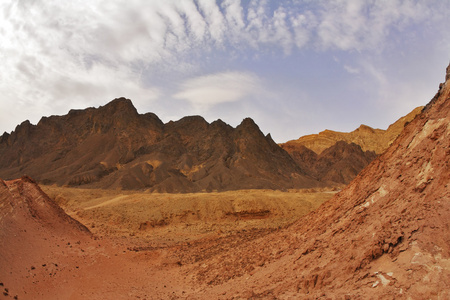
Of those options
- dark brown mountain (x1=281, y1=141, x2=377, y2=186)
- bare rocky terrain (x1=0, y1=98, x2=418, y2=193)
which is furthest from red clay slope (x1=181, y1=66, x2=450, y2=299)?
dark brown mountain (x1=281, y1=141, x2=377, y2=186)

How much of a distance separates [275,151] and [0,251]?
256ft

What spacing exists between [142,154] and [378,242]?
7594cm

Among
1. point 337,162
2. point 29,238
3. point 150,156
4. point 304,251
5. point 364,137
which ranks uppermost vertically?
point 364,137

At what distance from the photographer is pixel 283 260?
9.62 metres

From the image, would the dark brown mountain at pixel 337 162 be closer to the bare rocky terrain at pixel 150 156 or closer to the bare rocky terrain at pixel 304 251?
the bare rocky terrain at pixel 150 156

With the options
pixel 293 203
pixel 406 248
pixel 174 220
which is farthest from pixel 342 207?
pixel 293 203

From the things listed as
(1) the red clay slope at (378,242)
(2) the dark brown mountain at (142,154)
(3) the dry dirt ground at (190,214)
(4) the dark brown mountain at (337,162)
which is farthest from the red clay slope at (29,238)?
(4) the dark brown mountain at (337,162)

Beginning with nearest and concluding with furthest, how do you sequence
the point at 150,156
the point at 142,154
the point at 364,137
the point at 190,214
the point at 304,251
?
the point at 304,251
the point at 190,214
the point at 150,156
the point at 142,154
the point at 364,137

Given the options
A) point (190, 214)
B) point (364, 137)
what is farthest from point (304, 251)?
point (364, 137)

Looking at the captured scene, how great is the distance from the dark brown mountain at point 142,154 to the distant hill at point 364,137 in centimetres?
4763

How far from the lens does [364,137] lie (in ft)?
420

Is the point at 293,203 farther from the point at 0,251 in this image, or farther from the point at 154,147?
the point at 154,147

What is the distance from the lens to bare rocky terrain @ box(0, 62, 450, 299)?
20.1 feet

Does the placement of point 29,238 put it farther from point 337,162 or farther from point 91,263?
point 337,162
